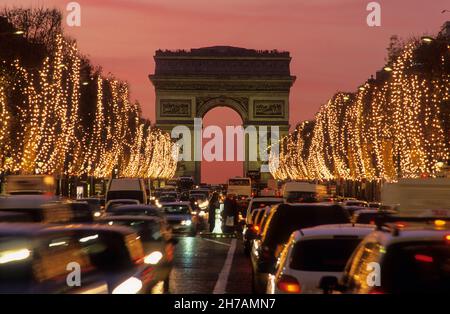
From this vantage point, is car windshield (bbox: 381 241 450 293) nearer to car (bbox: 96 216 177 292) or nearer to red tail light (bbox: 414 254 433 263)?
red tail light (bbox: 414 254 433 263)

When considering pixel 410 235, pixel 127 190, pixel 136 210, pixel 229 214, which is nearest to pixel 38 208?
pixel 136 210

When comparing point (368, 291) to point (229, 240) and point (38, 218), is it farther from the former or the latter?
point (229, 240)

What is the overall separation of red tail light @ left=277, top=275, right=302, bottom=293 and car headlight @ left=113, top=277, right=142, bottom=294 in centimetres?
183

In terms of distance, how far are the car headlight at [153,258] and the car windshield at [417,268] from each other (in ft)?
22.9

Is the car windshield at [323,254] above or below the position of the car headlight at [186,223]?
above

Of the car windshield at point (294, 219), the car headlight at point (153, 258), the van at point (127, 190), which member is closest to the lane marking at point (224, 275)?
the car windshield at point (294, 219)

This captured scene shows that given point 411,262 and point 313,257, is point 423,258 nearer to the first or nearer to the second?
point 411,262

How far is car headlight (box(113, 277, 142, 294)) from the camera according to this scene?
12.5m

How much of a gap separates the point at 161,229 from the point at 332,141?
268ft

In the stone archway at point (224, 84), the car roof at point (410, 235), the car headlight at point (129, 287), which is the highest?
the stone archway at point (224, 84)

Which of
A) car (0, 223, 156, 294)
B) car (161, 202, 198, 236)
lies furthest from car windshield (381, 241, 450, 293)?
car (161, 202, 198, 236)

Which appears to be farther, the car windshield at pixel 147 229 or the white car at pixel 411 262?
the car windshield at pixel 147 229

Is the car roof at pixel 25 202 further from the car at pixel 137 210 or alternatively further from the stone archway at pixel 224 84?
the stone archway at pixel 224 84

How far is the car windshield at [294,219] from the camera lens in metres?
17.7
